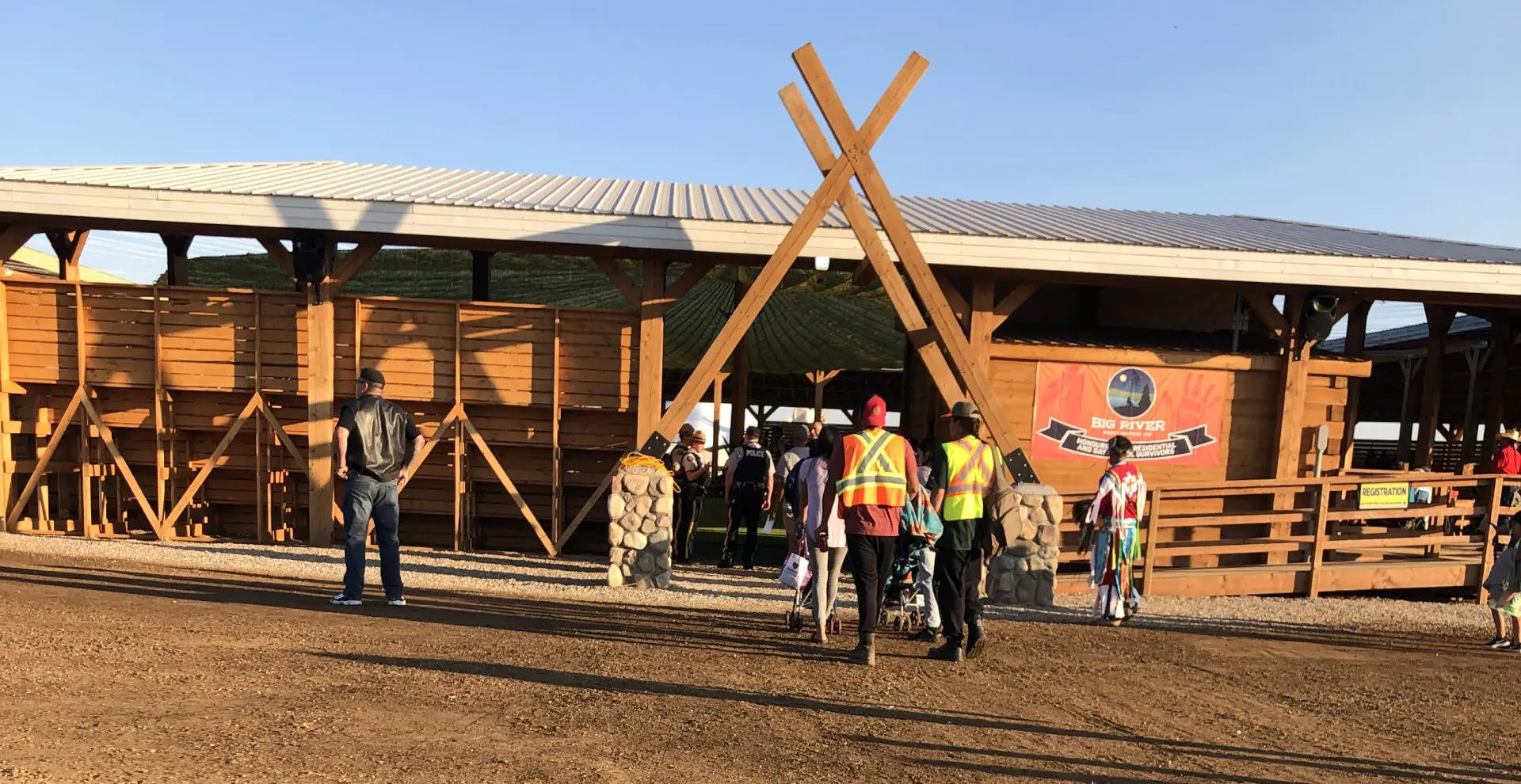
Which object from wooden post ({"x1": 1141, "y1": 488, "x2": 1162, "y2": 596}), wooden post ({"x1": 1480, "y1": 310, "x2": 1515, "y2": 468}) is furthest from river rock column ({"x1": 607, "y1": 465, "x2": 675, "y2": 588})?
wooden post ({"x1": 1480, "y1": 310, "x2": 1515, "y2": 468})

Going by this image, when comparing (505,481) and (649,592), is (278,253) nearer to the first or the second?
(505,481)

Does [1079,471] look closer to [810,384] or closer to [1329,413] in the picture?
[1329,413]

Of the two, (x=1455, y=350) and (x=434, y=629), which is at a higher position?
(x=1455, y=350)

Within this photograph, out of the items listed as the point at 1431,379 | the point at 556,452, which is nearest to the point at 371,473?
the point at 556,452

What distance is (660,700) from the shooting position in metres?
4.72

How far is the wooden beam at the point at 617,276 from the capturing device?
955 cm

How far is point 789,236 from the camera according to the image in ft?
27.3

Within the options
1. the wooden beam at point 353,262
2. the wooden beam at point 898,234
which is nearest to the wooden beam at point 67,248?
the wooden beam at point 353,262

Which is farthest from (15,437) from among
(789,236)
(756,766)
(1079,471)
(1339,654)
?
(1339,654)

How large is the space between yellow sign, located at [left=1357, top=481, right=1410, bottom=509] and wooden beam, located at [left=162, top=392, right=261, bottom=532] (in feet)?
36.3

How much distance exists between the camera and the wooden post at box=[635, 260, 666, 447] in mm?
9773

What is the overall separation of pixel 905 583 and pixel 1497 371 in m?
11.8

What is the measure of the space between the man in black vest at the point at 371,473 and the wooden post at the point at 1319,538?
8706 millimetres

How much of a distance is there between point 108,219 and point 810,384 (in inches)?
730
